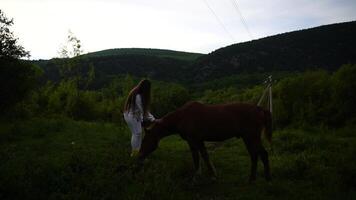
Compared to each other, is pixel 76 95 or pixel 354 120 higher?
pixel 76 95

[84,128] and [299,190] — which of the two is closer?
[299,190]

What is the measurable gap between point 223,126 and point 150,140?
66.4 inches

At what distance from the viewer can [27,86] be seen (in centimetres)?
1998

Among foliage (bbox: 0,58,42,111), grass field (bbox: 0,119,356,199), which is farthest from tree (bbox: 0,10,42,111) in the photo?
grass field (bbox: 0,119,356,199)

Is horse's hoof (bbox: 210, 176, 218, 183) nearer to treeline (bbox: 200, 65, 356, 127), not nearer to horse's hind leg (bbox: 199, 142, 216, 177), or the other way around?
horse's hind leg (bbox: 199, 142, 216, 177)

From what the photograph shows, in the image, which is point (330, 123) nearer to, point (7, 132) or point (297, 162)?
point (297, 162)

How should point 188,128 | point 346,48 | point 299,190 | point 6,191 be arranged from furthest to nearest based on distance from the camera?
point 346,48, point 188,128, point 299,190, point 6,191

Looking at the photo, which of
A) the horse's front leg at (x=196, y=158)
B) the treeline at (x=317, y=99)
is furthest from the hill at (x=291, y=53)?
the horse's front leg at (x=196, y=158)

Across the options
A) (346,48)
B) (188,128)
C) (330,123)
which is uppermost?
(346,48)

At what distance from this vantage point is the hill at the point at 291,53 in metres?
74.4

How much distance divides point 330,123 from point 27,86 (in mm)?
18682

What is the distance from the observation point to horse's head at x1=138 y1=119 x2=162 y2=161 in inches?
336

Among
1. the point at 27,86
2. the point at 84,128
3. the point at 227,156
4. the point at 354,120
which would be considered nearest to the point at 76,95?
the point at 27,86

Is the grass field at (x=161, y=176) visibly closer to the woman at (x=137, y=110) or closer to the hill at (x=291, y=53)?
the woman at (x=137, y=110)
